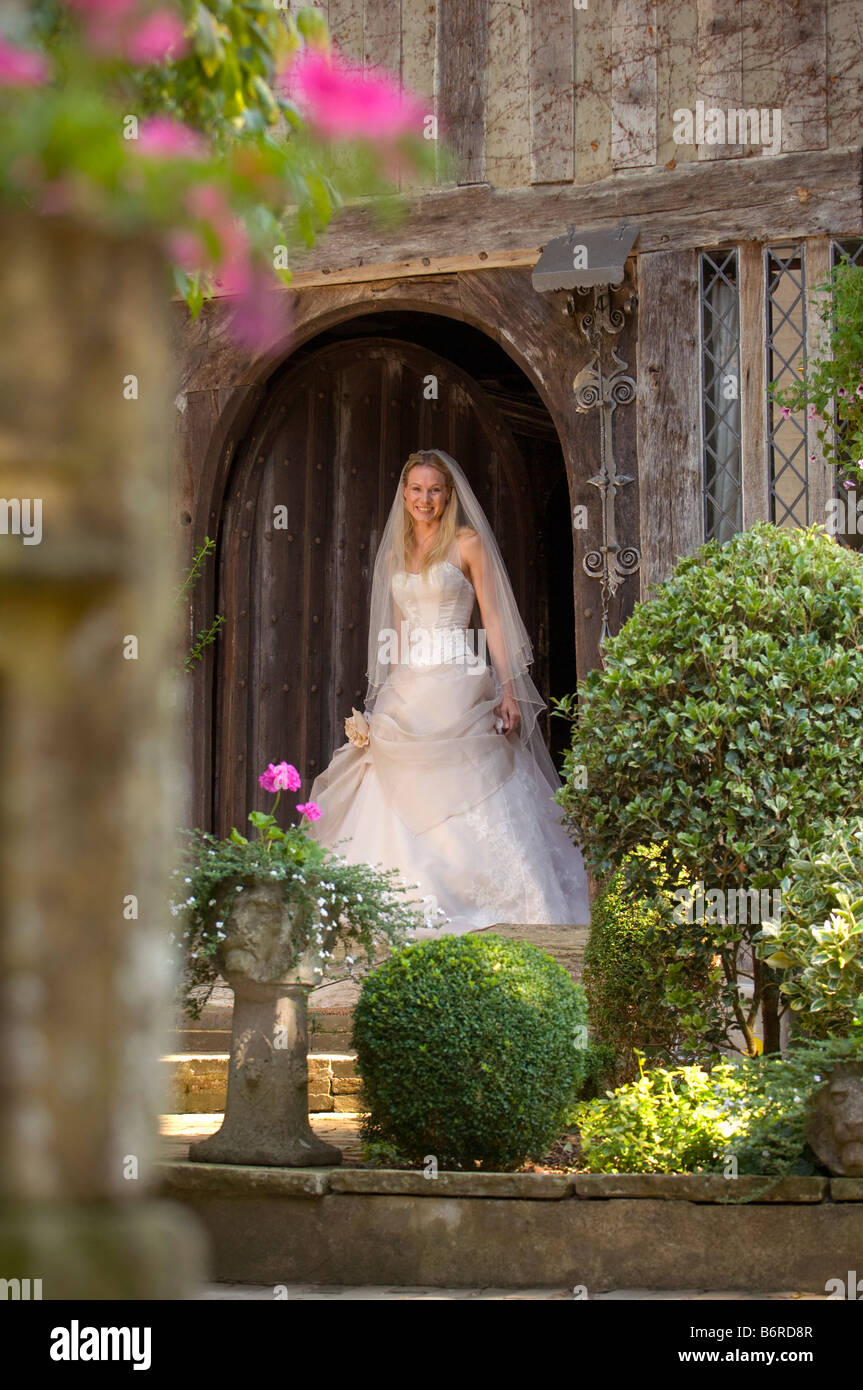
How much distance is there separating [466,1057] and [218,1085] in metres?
1.79

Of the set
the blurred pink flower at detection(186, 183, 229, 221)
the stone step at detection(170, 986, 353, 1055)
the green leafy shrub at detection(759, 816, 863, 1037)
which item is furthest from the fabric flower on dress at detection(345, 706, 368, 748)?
the blurred pink flower at detection(186, 183, 229, 221)

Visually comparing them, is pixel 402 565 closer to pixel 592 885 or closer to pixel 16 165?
pixel 592 885

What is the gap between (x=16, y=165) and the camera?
52.7 inches

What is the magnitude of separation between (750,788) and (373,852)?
10.2 feet

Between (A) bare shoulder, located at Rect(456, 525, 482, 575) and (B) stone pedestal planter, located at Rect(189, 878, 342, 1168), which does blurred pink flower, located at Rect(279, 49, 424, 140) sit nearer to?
(B) stone pedestal planter, located at Rect(189, 878, 342, 1168)

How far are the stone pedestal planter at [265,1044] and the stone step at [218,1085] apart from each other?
4.36 ft

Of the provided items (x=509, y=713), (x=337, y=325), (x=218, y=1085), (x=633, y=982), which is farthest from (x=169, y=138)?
(x=337, y=325)

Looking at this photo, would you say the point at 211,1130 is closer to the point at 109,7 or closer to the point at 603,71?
the point at 109,7

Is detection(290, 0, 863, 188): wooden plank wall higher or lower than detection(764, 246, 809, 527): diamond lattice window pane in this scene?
higher

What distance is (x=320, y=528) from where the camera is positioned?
905 centimetres

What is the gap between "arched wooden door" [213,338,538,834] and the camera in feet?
27.8

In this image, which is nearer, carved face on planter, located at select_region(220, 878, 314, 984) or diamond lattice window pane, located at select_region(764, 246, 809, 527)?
carved face on planter, located at select_region(220, 878, 314, 984)

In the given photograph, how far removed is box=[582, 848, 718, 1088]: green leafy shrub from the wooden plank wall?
3.67 metres

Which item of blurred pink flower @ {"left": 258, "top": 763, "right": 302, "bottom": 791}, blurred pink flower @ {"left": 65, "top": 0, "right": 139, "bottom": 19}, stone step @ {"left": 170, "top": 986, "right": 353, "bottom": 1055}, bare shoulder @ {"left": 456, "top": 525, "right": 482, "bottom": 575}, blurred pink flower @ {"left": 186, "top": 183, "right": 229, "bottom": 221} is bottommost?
stone step @ {"left": 170, "top": 986, "right": 353, "bottom": 1055}
